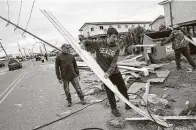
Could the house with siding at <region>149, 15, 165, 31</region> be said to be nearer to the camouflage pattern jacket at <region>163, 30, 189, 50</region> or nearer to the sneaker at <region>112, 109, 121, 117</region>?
the camouflage pattern jacket at <region>163, 30, 189, 50</region>

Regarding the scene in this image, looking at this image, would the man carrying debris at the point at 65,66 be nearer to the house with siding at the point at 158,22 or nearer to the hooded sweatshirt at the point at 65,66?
the hooded sweatshirt at the point at 65,66

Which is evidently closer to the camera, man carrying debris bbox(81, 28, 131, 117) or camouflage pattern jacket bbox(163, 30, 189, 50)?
man carrying debris bbox(81, 28, 131, 117)

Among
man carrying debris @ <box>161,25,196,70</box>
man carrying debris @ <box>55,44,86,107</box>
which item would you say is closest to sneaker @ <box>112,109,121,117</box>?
man carrying debris @ <box>55,44,86,107</box>

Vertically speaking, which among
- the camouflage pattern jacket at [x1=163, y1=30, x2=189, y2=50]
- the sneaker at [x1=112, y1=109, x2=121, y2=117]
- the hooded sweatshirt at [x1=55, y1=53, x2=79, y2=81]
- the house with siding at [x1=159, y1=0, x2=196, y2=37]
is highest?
the house with siding at [x1=159, y1=0, x2=196, y2=37]

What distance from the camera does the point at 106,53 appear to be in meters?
4.35

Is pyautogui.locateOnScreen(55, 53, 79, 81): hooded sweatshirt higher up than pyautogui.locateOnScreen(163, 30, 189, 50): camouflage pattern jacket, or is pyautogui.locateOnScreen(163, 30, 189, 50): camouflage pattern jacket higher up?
pyautogui.locateOnScreen(163, 30, 189, 50): camouflage pattern jacket

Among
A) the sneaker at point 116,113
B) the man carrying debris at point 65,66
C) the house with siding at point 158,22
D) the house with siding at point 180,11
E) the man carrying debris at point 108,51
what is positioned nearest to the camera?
the man carrying debris at point 108,51

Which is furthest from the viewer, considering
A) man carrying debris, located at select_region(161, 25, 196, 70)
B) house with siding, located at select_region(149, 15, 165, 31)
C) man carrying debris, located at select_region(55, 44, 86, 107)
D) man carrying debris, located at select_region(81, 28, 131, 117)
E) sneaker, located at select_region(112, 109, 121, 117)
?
house with siding, located at select_region(149, 15, 165, 31)

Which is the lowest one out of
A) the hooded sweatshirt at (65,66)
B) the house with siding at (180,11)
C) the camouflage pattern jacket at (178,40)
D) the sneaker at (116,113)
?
the sneaker at (116,113)

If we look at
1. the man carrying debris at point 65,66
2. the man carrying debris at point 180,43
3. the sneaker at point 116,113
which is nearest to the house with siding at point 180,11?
the man carrying debris at point 180,43

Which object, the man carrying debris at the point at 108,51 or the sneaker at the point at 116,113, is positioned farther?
the sneaker at the point at 116,113

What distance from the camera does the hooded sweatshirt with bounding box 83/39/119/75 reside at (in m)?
4.27

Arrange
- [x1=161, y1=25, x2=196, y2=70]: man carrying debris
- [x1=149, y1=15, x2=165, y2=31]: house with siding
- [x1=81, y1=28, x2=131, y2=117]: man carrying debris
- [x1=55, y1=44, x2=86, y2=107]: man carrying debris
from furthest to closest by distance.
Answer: [x1=149, y1=15, x2=165, y2=31]: house with siding → [x1=161, y1=25, x2=196, y2=70]: man carrying debris → [x1=55, y1=44, x2=86, y2=107]: man carrying debris → [x1=81, y1=28, x2=131, y2=117]: man carrying debris

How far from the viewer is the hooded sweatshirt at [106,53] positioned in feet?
14.0
